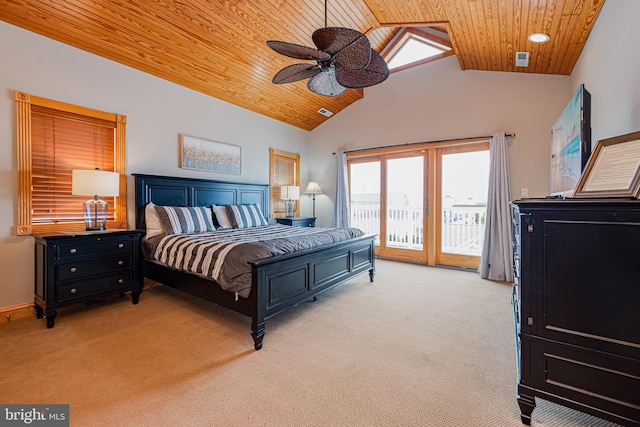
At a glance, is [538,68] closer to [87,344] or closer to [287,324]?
[287,324]

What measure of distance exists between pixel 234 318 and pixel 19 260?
7.54 ft

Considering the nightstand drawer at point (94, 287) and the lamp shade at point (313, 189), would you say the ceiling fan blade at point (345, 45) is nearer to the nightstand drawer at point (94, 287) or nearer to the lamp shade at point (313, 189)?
the nightstand drawer at point (94, 287)

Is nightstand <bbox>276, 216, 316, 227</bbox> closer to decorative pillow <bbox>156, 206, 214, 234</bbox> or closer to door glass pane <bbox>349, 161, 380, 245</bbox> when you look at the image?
door glass pane <bbox>349, 161, 380, 245</bbox>

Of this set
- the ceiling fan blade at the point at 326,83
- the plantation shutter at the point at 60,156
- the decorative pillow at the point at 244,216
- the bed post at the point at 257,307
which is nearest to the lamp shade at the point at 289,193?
the decorative pillow at the point at 244,216

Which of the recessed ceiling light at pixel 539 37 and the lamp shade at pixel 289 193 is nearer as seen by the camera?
the recessed ceiling light at pixel 539 37

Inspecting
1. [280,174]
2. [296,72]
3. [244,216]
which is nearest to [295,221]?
[280,174]

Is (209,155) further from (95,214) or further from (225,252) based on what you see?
(225,252)

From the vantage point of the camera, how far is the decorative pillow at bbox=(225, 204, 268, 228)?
14.0 feet

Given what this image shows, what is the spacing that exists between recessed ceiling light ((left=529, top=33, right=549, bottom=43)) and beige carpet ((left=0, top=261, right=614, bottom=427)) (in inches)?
116

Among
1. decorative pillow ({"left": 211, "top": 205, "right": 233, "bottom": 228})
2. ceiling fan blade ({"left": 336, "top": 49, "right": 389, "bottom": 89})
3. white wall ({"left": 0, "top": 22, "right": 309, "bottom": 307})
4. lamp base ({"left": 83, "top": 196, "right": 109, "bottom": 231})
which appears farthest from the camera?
decorative pillow ({"left": 211, "top": 205, "right": 233, "bottom": 228})

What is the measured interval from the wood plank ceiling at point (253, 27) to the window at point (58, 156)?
796 millimetres

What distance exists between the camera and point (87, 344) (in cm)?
228

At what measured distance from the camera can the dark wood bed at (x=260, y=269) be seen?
7.57ft

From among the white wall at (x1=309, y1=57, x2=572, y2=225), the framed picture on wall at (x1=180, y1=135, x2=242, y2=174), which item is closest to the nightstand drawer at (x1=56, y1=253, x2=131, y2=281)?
the framed picture on wall at (x1=180, y1=135, x2=242, y2=174)
